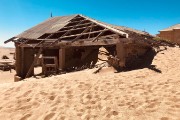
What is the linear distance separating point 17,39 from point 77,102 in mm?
13225

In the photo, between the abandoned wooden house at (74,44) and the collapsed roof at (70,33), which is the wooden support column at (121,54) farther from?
the collapsed roof at (70,33)

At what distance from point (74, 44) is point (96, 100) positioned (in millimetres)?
8044

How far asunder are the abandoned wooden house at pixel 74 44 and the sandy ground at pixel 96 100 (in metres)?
4.07

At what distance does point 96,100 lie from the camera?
604cm

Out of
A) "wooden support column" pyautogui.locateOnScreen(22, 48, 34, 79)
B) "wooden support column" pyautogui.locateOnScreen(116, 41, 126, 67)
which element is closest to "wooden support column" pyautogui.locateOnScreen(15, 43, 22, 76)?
"wooden support column" pyautogui.locateOnScreen(22, 48, 34, 79)

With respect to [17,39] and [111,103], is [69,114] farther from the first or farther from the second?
[17,39]

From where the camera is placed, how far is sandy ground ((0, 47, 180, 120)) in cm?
505

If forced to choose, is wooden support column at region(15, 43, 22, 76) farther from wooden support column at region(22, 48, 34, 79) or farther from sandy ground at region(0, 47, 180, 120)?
sandy ground at region(0, 47, 180, 120)

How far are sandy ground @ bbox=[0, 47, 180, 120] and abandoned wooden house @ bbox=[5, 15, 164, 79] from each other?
160 inches

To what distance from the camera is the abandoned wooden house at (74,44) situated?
13.1 metres

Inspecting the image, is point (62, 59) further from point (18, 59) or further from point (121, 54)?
point (18, 59)

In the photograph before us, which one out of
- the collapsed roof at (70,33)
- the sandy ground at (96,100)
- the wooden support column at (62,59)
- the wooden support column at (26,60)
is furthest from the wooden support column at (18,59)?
the sandy ground at (96,100)

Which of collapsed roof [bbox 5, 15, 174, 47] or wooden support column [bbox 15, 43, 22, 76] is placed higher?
Answer: collapsed roof [bbox 5, 15, 174, 47]

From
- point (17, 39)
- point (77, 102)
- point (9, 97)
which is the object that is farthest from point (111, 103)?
point (17, 39)
